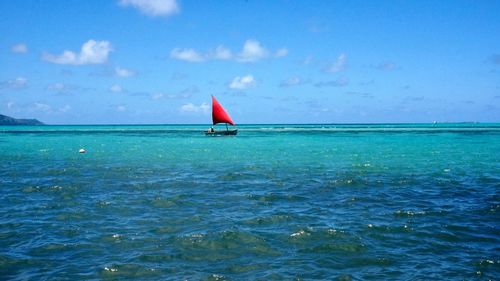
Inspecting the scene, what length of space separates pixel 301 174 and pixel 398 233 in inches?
562

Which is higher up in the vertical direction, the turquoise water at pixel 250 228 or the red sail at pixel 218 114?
the red sail at pixel 218 114

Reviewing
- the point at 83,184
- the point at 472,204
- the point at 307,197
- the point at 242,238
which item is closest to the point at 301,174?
the point at 307,197

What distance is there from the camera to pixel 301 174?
1063 inches

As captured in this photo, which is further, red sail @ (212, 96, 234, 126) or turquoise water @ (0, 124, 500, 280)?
red sail @ (212, 96, 234, 126)

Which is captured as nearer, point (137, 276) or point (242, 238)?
point (137, 276)

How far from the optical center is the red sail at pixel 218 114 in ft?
244

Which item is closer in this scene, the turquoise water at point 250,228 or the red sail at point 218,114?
the turquoise water at point 250,228

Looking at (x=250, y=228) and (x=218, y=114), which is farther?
(x=218, y=114)

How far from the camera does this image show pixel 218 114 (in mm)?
76375

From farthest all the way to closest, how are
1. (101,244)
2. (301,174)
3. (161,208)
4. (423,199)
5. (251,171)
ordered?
1. (251,171)
2. (301,174)
3. (423,199)
4. (161,208)
5. (101,244)

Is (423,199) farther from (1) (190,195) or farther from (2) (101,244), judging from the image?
(2) (101,244)

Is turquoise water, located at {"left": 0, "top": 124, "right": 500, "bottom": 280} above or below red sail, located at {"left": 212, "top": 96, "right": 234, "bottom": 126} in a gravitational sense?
below

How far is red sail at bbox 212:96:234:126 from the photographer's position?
74500 millimetres

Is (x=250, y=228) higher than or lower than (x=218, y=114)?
lower
